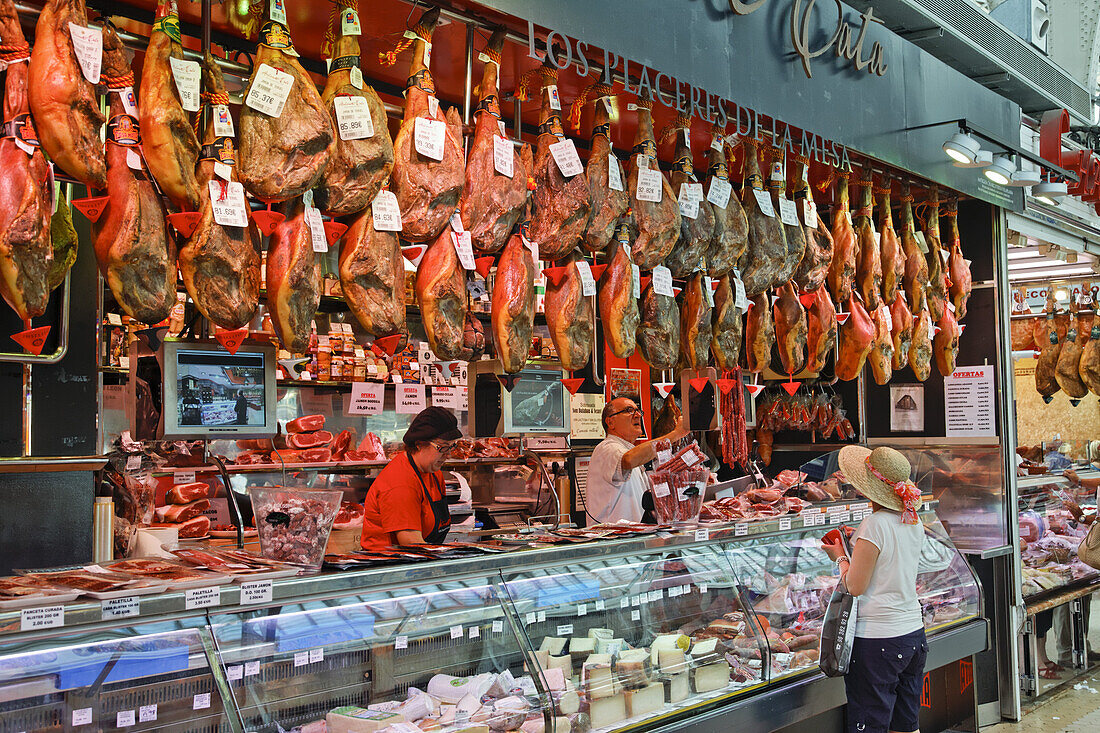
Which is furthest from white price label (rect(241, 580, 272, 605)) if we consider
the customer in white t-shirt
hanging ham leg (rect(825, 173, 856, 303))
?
hanging ham leg (rect(825, 173, 856, 303))

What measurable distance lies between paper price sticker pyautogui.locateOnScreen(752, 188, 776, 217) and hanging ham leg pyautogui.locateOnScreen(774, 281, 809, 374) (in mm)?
597

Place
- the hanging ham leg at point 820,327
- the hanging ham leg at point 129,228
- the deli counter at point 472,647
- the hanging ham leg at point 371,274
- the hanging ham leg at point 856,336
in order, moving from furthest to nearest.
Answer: the hanging ham leg at point 856,336
the hanging ham leg at point 820,327
the hanging ham leg at point 371,274
the hanging ham leg at point 129,228
the deli counter at point 472,647

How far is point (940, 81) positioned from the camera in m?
6.06

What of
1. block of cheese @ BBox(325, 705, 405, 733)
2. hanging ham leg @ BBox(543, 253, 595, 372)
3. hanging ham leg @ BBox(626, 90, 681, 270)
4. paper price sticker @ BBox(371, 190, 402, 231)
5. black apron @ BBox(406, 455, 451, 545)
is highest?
hanging ham leg @ BBox(626, 90, 681, 270)

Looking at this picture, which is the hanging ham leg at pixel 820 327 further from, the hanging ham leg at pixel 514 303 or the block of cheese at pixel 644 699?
the block of cheese at pixel 644 699

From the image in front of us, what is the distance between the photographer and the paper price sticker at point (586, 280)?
421cm

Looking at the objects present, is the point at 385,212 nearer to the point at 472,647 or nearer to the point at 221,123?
the point at 221,123

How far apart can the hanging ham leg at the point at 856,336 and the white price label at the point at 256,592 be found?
4.04 m

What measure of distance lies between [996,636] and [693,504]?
11.3 feet

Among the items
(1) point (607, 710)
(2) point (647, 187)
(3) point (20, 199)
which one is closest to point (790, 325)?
(2) point (647, 187)

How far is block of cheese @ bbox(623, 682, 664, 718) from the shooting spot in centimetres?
373

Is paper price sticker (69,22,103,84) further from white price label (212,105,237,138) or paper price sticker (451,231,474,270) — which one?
paper price sticker (451,231,474,270)

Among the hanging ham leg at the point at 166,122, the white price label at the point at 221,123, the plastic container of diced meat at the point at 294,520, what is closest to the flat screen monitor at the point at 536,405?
the plastic container of diced meat at the point at 294,520

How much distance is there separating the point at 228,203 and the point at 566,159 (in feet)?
4.83
